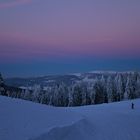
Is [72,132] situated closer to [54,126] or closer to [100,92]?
[54,126]

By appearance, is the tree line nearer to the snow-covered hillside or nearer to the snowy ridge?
the snow-covered hillside

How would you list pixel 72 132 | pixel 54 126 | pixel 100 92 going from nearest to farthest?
pixel 54 126 < pixel 72 132 < pixel 100 92

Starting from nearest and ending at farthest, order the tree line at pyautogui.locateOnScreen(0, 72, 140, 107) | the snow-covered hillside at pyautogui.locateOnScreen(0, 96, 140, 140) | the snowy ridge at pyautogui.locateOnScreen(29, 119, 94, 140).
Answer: the snow-covered hillside at pyautogui.locateOnScreen(0, 96, 140, 140), the snowy ridge at pyautogui.locateOnScreen(29, 119, 94, 140), the tree line at pyautogui.locateOnScreen(0, 72, 140, 107)

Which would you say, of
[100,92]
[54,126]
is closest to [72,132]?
[54,126]

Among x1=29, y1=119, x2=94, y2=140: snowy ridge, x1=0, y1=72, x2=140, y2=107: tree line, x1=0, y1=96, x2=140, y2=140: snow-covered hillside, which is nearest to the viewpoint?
x1=0, y1=96, x2=140, y2=140: snow-covered hillside

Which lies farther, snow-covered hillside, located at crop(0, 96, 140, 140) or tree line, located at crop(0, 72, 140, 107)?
tree line, located at crop(0, 72, 140, 107)

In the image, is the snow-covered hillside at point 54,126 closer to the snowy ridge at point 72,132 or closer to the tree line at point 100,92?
the snowy ridge at point 72,132

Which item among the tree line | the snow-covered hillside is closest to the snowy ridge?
the snow-covered hillside

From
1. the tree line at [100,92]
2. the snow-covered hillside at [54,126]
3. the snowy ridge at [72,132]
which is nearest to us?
the snow-covered hillside at [54,126]

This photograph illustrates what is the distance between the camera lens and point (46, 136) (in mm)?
18484

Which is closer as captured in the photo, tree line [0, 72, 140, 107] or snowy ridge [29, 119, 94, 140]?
snowy ridge [29, 119, 94, 140]

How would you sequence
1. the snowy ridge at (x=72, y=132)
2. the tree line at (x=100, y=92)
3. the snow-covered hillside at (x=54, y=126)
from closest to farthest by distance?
the snow-covered hillside at (x=54, y=126), the snowy ridge at (x=72, y=132), the tree line at (x=100, y=92)

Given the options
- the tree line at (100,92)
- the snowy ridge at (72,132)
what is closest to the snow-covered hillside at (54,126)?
the snowy ridge at (72,132)

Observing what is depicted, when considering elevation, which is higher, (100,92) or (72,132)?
(72,132)
